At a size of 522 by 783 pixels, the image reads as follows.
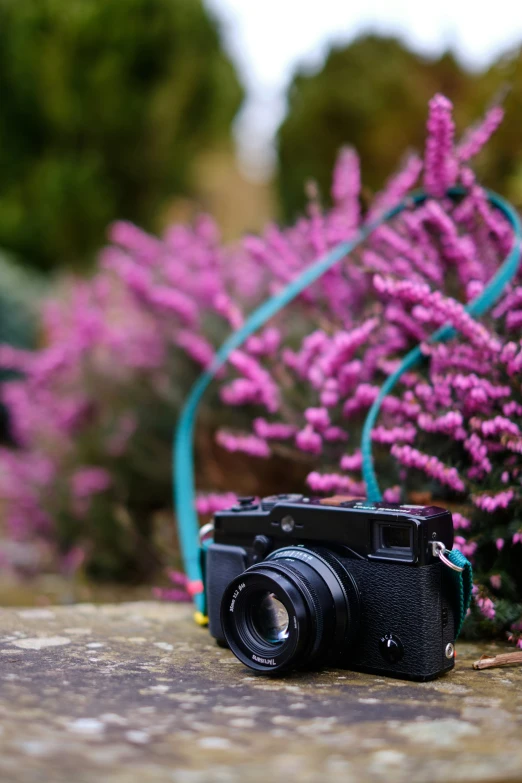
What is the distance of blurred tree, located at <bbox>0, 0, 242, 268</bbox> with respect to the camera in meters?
10.1

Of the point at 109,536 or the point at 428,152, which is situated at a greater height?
the point at 428,152

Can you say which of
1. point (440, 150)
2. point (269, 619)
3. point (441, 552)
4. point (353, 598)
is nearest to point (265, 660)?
point (269, 619)

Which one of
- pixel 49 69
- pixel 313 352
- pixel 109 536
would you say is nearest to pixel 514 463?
pixel 313 352

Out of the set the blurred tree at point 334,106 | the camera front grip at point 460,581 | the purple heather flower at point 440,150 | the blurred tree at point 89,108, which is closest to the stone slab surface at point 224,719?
the camera front grip at point 460,581

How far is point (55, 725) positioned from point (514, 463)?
1.13 meters

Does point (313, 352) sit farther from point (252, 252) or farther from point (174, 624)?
point (174, 624)

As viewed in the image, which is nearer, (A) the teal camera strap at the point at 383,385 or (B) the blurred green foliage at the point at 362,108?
(A) the teal camera strap at the point at 383,385

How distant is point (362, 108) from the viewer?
387 inches

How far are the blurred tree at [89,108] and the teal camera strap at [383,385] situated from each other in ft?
26.2

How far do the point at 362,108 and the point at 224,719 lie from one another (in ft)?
30.6

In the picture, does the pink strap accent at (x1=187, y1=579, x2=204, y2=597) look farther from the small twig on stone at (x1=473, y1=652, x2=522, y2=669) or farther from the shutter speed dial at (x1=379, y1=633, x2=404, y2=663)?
the small twig on stone at (x1=473, y1=652, x2=522, y2=669)

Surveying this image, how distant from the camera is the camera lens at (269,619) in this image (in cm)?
166

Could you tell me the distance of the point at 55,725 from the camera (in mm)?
1322

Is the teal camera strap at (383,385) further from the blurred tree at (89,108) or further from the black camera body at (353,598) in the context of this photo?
the blurred tree at (89,108)
